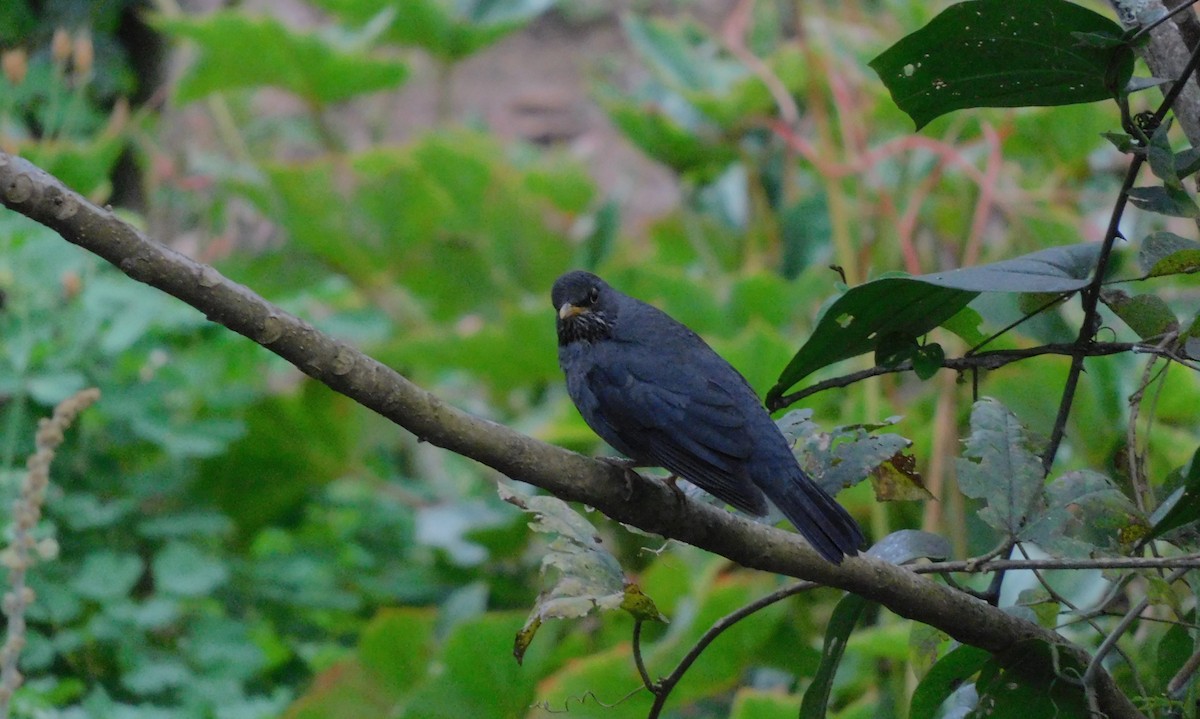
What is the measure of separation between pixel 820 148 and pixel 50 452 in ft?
9.78

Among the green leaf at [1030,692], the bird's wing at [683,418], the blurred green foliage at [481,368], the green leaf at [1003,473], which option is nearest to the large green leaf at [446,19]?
the blurred green foliage at [481,368]

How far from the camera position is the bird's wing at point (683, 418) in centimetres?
189

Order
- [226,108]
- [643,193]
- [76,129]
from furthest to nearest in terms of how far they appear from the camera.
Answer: [643,193] → [226,108] → [76,129]

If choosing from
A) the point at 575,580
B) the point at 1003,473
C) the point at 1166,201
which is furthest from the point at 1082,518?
the point at 575,580

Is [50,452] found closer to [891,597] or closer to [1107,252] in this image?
[891,597]

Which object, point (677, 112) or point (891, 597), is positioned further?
point (677, 112)

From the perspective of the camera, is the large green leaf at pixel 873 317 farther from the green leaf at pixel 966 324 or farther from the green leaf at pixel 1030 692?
the green leaf at pixel 1030 692

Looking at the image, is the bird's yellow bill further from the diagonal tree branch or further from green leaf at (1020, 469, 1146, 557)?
green leaf at (1020, 469, 1146, 557)

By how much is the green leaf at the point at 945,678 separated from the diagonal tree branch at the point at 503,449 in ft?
0.24

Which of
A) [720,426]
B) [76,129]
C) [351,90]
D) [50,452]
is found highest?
[351,90]

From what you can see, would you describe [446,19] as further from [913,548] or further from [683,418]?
[913,548]

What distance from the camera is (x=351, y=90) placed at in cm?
472

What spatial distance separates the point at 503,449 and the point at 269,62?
357 centimetres

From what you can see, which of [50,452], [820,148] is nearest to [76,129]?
[820,148]
